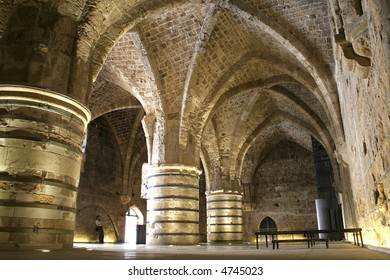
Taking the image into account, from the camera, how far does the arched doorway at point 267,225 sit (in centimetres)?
1964

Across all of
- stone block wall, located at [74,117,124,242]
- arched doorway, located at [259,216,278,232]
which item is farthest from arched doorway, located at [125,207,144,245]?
arched doorway, located at [259,216,278,232]

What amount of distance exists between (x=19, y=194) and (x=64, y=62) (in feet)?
7.02

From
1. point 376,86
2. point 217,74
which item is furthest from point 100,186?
point 376,86

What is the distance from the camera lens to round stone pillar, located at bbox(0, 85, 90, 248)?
4.27 meters

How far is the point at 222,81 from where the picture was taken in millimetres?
10188

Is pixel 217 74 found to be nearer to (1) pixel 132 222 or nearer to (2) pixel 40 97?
(2) pixel 40 97

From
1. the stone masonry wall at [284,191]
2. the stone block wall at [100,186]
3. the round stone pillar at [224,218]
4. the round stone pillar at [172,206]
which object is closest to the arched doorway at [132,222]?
the stone block wall at [100,186]

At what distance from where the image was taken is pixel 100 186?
1549 cm

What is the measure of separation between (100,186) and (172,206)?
771 cm

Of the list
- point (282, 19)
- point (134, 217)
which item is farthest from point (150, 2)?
Answer: point (134, 217)

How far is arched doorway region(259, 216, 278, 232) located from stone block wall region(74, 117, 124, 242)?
8639 millimetres

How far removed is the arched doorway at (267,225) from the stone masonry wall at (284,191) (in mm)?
232

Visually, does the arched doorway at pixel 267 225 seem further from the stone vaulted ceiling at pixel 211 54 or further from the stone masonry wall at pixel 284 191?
the stone vaulted ceiling at pixel 211 54
